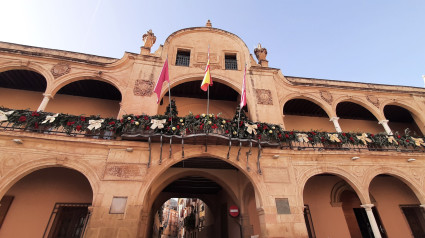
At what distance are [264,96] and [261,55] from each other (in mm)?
3277

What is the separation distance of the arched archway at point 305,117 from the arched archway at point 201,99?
306 centimetres

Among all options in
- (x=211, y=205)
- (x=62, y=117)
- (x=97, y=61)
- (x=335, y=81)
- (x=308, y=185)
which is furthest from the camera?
(x=211, y=205)

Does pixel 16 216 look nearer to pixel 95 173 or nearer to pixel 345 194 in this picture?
pixel 95 173

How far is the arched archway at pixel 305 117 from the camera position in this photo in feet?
41.3

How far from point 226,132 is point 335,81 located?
8.78m

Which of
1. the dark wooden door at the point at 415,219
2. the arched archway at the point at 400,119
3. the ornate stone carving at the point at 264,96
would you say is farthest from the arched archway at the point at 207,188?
the arched archway at the point at 400,119

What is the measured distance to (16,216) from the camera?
831 cm

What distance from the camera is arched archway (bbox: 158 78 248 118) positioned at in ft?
38.5

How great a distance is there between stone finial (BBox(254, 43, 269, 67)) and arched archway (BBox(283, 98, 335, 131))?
→ 2844mm

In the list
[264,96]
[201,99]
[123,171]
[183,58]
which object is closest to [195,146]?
[123,171]

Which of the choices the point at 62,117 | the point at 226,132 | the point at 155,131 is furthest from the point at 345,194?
the point at 62,117

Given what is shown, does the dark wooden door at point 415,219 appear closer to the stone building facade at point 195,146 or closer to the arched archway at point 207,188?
the stone building facade at point 195,146

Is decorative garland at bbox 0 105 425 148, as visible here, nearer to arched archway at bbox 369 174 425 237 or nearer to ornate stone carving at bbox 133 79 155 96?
ornate stone carving at bbox 133 79 155 96

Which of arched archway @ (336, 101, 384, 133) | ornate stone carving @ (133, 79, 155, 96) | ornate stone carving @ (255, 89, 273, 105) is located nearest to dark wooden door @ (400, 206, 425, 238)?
arched archway @ (336, 101, 384, 133)
